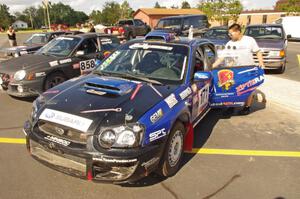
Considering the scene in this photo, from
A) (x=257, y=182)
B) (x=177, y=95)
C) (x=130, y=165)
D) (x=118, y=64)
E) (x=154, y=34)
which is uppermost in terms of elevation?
(x=154, y=34)

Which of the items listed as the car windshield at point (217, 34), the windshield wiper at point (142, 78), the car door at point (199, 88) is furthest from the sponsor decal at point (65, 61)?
the car windshield at point (217, 34)

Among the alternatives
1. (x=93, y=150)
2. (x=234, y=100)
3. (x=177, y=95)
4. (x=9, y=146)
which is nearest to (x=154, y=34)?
(x=177, y=95)

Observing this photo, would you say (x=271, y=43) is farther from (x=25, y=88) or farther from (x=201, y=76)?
(x=25, y=88)

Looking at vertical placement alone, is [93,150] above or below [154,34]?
below

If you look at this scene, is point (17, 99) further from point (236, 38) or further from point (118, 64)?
point (236, 38)

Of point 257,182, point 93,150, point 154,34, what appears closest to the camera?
point 93,150

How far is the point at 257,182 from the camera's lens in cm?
356

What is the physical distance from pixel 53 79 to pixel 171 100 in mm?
4353

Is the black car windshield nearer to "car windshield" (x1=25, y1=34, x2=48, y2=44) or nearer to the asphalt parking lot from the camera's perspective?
"car windshield" (x1=25, y1=34, x2=48, y2=44)

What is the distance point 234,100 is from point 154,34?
191cm

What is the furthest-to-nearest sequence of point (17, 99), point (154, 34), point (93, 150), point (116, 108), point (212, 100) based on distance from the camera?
point (17, 99)
point (212, 100)
point (154, 34)
point (116, 108)
point (93, 150)

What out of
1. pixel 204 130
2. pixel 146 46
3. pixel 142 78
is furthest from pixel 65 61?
pixel 204 130

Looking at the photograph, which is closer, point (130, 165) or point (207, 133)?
point (130, 165)

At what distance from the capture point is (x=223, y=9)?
130 ft
